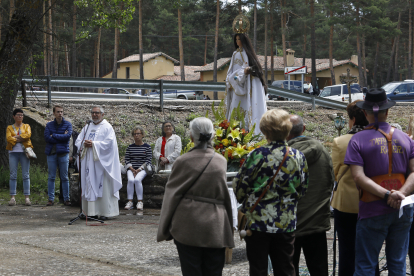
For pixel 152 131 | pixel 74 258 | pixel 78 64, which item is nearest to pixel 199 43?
pixel 78 64

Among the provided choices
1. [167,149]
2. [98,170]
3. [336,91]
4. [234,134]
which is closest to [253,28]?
[336,91]

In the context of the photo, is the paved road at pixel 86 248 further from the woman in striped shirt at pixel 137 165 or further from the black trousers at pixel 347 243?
the black trousers at pixel 347 243

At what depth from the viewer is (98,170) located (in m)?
8.65

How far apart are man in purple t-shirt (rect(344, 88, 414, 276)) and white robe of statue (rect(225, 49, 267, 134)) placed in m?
3.78

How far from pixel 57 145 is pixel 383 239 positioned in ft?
24.8

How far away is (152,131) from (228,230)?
1084 centimetres

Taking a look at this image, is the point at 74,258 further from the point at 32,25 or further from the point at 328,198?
the point at 32,25

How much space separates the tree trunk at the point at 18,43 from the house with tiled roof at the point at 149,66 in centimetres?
4937

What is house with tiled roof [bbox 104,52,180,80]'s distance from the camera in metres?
60.7

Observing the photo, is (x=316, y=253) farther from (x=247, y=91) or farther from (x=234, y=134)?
(x=247, y=91)

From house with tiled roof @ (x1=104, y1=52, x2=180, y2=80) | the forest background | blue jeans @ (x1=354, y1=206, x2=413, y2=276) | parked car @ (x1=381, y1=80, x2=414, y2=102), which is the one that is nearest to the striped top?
blue jeans @ (x1=354, y1=206, x2=413, y2=276)

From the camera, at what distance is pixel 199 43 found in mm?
Result: 70125

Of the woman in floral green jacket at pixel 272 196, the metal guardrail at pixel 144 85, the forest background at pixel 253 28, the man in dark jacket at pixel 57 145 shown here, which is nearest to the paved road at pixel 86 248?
the man in dark jacket at pixel 57 145

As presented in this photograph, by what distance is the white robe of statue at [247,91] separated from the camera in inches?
300
